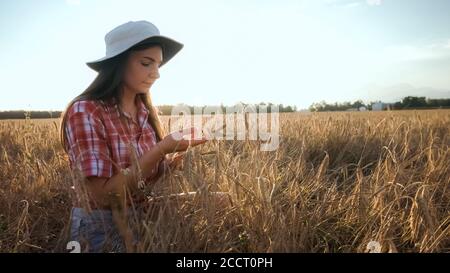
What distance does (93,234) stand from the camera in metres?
1.29

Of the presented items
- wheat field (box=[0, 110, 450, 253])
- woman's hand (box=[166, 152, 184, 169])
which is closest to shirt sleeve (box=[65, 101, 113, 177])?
wheat field (box=[0, 110, 450, 253])

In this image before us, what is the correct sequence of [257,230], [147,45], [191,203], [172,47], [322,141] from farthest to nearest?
[322,141] → [172,47] → [147,45] → [191,203] → [257,230]

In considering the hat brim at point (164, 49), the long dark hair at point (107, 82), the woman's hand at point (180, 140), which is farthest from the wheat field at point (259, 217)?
the hat brim at point (164, 49)

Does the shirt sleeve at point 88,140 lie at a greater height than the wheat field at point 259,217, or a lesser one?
greater

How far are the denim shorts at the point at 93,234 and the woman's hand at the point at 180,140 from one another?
293mm

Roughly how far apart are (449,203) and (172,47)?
4.43 ft

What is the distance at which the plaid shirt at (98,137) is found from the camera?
4.52 feet

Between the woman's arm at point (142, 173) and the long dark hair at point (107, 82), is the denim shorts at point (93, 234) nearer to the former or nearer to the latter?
the woman's arm at point (142, 173)

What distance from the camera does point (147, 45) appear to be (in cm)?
157

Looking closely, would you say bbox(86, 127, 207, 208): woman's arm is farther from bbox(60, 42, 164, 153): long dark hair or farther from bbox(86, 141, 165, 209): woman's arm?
bbox(60, 42, 164, 153): long dark hair

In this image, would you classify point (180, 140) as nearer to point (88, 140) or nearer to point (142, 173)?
point (142, 173)

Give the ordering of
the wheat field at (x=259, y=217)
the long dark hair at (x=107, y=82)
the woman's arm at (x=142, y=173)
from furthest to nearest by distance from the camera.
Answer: the long dark hair at (x=107, y=82) < the woman's arm at (x=142, y=173) < the wheat field at (x=259, y=217)
